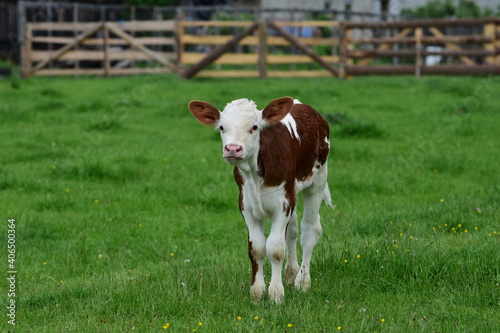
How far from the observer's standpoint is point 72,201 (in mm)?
9047

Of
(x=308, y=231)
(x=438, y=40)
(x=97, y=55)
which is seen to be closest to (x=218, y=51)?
(x=97, y=55)

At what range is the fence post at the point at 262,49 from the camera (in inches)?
898

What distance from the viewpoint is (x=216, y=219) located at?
8.65m

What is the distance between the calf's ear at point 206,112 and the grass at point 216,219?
1266mm

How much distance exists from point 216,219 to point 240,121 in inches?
145

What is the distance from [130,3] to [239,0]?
7058 millimetres

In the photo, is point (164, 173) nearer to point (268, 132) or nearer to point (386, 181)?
point (386, 181)

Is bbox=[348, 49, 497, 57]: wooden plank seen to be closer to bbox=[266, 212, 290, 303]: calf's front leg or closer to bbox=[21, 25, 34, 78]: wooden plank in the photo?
bbox=[21, 25, 34, 78]: wooden plank

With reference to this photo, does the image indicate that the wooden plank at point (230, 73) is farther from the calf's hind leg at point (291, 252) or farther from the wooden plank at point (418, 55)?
the calf's hind leg at point (291, 252)

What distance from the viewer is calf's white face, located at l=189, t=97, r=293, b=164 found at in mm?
4957

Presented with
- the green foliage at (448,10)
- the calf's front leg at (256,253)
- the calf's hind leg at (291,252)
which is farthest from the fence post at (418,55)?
the green foliage at (448,10)

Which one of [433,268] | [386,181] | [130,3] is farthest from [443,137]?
[130,3]

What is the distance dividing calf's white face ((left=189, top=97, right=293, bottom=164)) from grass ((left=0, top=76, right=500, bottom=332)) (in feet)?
3.70

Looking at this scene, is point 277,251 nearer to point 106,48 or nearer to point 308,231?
point 308,231
